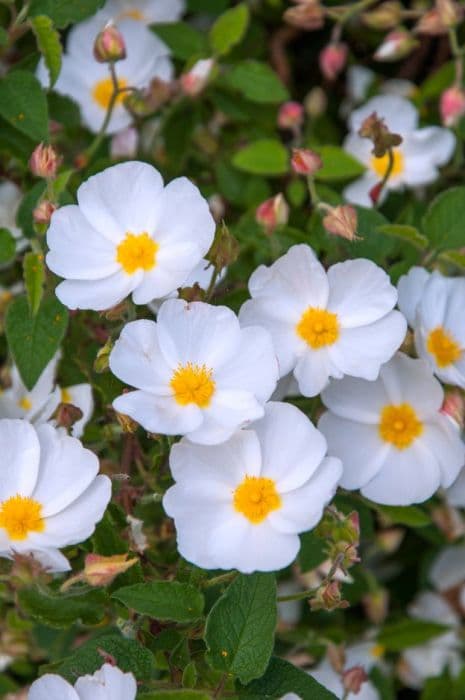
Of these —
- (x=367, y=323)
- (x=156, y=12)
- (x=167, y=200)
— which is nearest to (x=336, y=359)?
(x=367, y=323)

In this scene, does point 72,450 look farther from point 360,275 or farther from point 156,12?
point 156,12

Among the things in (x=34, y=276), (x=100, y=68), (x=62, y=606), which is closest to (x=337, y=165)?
(x=100, y=68)

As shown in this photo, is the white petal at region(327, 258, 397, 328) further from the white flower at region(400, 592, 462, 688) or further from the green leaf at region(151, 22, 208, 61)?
the white flower at region(400, 592, 462, 688)

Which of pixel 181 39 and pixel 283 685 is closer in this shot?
pixel 283 685

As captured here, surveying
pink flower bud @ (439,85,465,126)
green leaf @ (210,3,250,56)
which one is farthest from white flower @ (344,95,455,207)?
green leaf @ (210,3,250,56)

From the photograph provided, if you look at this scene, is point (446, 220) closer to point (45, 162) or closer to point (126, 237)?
point (126, 237)
